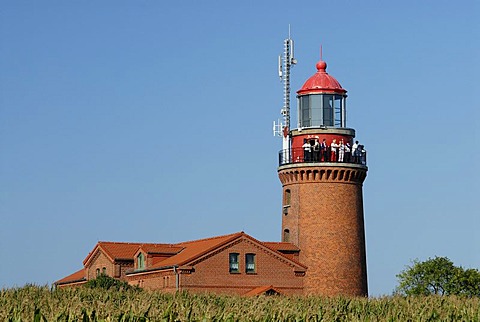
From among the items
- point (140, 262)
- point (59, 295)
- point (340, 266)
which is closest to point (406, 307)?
point (59, 295)

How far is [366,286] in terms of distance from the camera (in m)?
60.7

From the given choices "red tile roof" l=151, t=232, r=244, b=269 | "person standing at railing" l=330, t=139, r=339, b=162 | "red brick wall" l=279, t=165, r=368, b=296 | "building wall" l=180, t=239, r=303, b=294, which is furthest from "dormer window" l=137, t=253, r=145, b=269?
"person standing at railing" l=330, t=139, r=339, b=162

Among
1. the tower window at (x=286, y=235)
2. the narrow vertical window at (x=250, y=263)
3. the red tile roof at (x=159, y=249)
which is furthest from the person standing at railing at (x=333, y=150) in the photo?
the red tile roof at (x=159, y=249)

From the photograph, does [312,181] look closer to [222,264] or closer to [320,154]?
[320,154]

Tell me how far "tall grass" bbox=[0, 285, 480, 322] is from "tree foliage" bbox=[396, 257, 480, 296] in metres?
31.4

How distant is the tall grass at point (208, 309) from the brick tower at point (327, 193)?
16.2 metres

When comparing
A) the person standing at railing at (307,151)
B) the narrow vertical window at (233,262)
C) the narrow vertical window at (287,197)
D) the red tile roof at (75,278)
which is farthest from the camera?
the red tile roof at (75,278)

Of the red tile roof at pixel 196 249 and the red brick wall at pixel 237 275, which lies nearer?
the red brick wall at pixel 237 275

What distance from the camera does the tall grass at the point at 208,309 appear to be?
25656 millimetres

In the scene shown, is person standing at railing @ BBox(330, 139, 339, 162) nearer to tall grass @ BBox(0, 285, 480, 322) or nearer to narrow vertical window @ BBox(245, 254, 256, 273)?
narrow vertical window @ BBox(245, 254, 256, 273)

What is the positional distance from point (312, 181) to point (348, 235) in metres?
3.66

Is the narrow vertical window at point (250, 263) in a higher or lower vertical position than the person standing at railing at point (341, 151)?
lower

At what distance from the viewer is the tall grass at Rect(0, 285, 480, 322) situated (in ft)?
84.2

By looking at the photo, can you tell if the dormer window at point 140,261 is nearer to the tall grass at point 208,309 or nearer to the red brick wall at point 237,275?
the red brick wall at point 237,275
